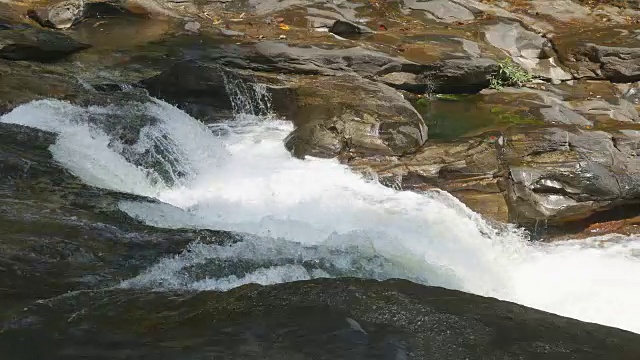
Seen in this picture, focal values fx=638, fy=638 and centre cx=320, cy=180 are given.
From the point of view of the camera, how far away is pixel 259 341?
331 cm

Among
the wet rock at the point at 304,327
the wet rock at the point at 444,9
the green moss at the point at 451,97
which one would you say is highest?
the wet rock at the point at 304,327

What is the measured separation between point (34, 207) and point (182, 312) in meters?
2.35

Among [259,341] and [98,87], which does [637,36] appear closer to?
[98,87]

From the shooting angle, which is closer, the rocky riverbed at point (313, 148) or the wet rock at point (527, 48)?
the rocky riverbed at point (313, 148)

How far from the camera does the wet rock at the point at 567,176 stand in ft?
24.6

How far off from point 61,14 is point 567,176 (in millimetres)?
9561

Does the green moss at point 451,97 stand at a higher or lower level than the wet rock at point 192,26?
lower

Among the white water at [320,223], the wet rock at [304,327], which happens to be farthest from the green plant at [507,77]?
the wet rock at [304,327]

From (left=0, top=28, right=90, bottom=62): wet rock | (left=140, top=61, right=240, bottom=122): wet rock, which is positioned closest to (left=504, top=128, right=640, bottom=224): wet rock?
(left=140, top=61, right=240, bottom=122): wet rock

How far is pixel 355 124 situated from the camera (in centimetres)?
836

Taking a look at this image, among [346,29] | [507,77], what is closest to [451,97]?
[507,77]

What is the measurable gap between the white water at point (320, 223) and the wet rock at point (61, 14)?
4663 millimetres

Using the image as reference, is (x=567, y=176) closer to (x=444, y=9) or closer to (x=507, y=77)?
(x=507, y=77)

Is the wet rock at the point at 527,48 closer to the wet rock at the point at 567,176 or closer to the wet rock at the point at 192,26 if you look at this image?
the wet rock at the point at 567,176
